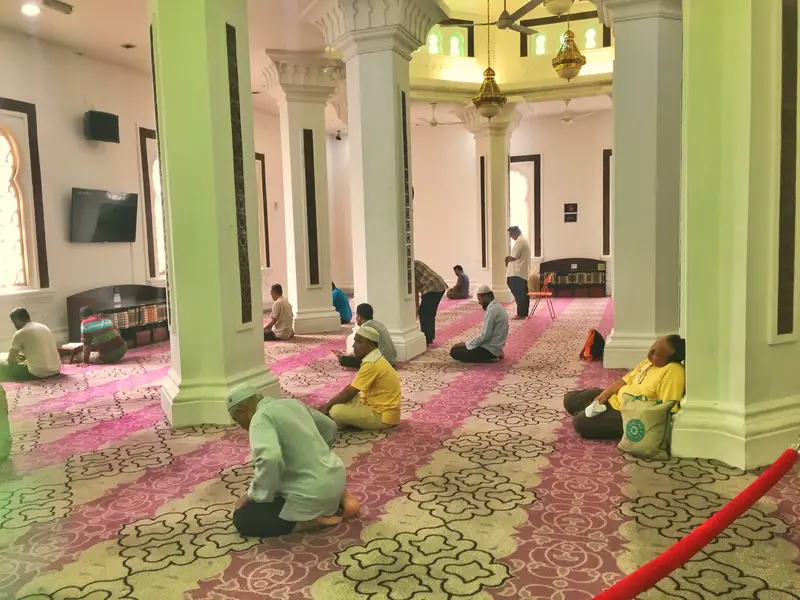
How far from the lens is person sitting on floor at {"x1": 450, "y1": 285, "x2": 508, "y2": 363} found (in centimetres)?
644

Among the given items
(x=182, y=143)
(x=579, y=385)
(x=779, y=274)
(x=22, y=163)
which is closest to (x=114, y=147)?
(x=22, y=163)

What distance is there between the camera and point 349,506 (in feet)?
9.52

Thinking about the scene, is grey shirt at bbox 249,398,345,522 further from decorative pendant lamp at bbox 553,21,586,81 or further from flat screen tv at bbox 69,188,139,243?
flat screen tv at bbox 69,188,139,243

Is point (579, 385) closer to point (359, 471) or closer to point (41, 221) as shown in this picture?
point (359, 471)

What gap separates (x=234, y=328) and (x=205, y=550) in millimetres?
2186

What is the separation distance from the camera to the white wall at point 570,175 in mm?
13805

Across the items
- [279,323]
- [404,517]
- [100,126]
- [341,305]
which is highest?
[100,126]

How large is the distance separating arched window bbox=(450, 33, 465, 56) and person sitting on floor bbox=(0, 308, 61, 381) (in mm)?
8288

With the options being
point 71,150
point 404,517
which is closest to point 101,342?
point 71,150

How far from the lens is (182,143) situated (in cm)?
446

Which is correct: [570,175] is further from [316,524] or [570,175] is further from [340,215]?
[316,524]

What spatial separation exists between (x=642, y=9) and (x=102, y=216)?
6796 mm

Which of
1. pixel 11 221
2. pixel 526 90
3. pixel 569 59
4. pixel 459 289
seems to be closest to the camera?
pixel 569 59

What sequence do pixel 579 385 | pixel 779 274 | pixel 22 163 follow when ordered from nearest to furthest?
pixel 779 274, pixel 579 385, pixel 22 163
